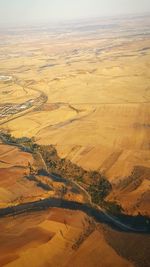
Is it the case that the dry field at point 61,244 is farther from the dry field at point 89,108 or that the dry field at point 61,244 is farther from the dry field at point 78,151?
the dry field at point 89,108

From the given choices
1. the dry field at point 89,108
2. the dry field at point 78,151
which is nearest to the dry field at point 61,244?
the dry field at point 78,151

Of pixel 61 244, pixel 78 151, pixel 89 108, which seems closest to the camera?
pixel 61 244

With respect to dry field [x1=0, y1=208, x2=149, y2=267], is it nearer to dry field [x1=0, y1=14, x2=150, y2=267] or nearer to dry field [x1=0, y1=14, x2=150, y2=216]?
dry field [x1=0, y1=14, x2=150, y2=267]

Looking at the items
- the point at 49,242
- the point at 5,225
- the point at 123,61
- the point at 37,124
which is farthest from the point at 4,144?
the point at 123,61

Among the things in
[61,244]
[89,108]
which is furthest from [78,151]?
[89,108]

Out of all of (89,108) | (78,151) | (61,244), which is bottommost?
(89,108)

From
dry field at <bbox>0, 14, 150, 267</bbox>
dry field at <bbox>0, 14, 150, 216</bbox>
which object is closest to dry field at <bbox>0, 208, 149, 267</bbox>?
dry field at <bbox>0, 14, 150, 267</bbox>

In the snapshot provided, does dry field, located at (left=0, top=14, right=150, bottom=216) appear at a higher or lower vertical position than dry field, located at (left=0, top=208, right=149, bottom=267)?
lower

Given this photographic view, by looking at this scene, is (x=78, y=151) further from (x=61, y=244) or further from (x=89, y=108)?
(x=89, y=108)

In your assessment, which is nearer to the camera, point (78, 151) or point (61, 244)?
point (61, 244)

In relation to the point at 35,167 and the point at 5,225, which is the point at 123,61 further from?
the point at 5,225

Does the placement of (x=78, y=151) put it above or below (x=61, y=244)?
below

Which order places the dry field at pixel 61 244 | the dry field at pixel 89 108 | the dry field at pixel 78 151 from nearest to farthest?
1. the dry field at pixel 61 244
2. the dry field at pixel 78 151
3. the dry field at pixel 89 108
